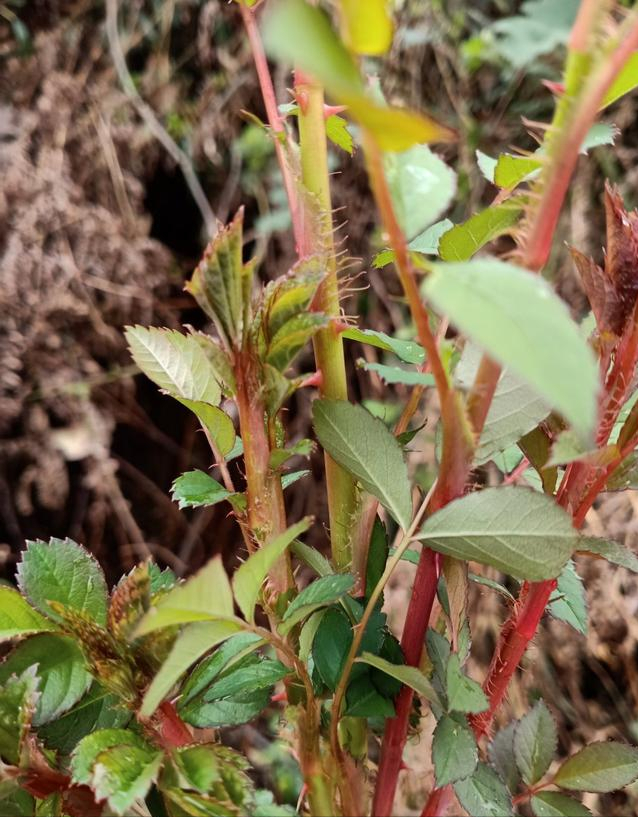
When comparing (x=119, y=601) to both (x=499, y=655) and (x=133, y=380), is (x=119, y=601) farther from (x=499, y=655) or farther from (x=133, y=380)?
(x=133, y=380)

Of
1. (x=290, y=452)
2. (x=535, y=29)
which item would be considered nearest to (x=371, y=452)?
(x=290, y=452)

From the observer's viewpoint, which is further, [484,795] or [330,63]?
[484,795]

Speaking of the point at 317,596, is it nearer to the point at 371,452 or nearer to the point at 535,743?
the point at 371,452

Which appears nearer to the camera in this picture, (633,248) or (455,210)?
(633,248)

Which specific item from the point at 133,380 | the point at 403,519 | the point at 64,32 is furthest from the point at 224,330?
the point at 64,32

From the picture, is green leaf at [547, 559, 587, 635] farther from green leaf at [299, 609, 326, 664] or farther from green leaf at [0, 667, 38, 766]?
green leaf at [0, 667, 38, 766]

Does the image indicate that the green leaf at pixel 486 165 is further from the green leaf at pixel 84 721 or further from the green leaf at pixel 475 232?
the green leaf at pixel 84 721

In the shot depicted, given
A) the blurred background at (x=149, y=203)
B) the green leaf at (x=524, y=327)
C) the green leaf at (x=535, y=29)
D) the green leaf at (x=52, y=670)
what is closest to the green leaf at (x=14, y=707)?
the green leaf at (x=52, y=670)
